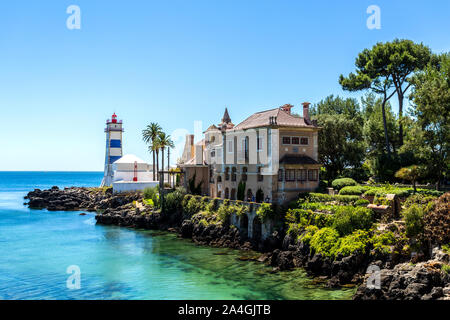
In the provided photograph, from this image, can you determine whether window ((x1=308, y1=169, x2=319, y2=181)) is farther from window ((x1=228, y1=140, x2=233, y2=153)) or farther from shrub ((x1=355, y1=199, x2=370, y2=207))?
window ((x1=228, y1=140, x2=233, y2=153))

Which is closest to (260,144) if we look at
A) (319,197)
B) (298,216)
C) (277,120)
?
(277,120)

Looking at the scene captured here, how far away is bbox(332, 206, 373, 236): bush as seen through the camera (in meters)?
32.5

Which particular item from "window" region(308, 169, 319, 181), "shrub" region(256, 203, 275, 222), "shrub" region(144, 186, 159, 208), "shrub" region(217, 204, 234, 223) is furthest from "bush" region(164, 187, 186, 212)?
"window" region(308, 169, 319, 181)

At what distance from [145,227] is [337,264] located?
122ft

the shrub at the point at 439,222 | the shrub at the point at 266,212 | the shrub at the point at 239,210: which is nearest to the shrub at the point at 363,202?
the shrub at the point at 439,222

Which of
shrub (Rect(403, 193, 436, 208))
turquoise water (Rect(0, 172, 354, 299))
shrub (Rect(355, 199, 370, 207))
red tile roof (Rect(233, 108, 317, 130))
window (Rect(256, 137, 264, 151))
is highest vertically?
red tile roof (Rect(233, 108, 317, 130))

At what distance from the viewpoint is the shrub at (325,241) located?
1272 inches

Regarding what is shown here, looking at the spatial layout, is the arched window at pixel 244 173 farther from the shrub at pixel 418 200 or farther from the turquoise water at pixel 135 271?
the shrub at pixel 418 200

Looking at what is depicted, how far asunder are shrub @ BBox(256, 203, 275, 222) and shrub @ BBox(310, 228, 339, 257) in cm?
746

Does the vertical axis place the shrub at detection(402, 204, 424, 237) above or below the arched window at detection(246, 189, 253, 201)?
below

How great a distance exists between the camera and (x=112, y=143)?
109 metres

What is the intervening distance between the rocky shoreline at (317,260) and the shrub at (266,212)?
91.0 inches

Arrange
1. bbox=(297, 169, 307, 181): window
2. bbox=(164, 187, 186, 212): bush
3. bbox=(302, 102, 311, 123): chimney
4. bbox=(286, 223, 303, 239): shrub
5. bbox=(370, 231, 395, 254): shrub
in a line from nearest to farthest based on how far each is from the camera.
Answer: bbox=(370, 231, 395, 254): shrub
bbox=(286, 223, 303, 239): shrub
bbox=(297, 169, 307, 181): window
bbox=(302, 102, 311, 123): chimney
bbox=(164, 187, 186, 212): bush

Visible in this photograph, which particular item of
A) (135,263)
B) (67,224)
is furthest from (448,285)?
(67,224)
